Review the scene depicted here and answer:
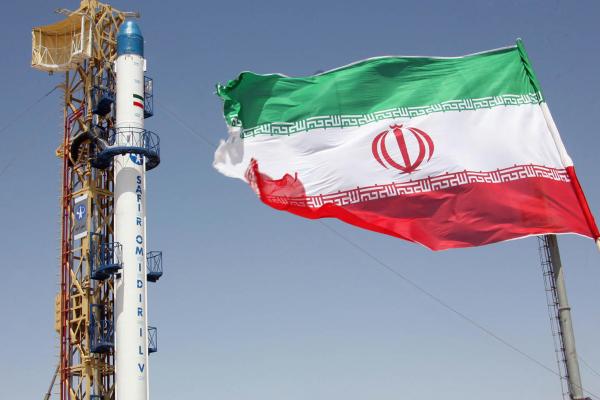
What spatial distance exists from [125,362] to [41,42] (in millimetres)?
21909

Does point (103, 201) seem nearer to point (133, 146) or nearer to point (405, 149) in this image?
point (133, 146)

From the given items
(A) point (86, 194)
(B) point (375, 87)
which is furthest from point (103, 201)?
(B) point (375, 87)

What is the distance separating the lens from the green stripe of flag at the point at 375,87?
2012 centimetres

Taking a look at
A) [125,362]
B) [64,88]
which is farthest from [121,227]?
[64,88]

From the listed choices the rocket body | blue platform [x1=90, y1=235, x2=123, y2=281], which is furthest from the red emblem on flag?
blue platform [x1=90, y1=235, x2=123, y2=281]

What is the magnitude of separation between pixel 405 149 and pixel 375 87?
1777 mm

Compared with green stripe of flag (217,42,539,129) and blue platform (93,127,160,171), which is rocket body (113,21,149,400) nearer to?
blue platform (93,127,160,171)

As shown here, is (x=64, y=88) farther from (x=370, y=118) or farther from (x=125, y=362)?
(x=370, y=118)

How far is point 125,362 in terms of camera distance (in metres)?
43.2

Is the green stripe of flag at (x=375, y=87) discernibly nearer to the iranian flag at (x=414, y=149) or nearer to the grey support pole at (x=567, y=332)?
the iranian flag at (x=414, y=149)

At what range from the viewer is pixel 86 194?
172ft

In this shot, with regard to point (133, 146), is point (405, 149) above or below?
below

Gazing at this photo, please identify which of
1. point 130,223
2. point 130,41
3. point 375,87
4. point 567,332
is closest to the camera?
point 567,332

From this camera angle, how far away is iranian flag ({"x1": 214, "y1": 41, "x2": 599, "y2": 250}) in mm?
18797
